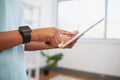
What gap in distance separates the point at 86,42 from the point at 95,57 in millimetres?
327

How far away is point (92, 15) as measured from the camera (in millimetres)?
2654

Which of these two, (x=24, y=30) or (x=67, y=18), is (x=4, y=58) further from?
(x=67, y=18)

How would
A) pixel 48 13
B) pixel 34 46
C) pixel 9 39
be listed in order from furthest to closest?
pixel 48 13, pixel 34 46, pixel 9 39

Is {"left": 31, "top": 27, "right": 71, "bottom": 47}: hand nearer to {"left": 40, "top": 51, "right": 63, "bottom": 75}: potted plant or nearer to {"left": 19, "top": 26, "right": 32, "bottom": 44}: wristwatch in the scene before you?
{"left": 19, "top": 26, "right": 32, "bottom": 44}: wristwatch

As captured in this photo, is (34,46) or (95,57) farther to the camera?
(95,57)

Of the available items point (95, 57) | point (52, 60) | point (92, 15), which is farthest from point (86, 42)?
point (52, 60)

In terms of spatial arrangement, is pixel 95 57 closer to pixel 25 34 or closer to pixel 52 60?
pixel 52 60

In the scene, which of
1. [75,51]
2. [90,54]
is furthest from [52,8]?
[90,54]

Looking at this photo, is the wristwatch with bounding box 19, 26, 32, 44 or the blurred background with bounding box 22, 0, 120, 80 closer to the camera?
the wristwatch with bounding box 19, 26, 32, 44

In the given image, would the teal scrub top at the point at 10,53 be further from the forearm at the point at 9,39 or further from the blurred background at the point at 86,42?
the blurred background at the point at 86,42

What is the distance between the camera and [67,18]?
298 cm

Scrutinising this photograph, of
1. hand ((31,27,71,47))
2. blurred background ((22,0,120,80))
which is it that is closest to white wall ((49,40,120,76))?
blurred background ((22,0,120,80))

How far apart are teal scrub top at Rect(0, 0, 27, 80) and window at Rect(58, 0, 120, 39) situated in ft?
6.38

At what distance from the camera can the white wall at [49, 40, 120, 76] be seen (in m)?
2.36
